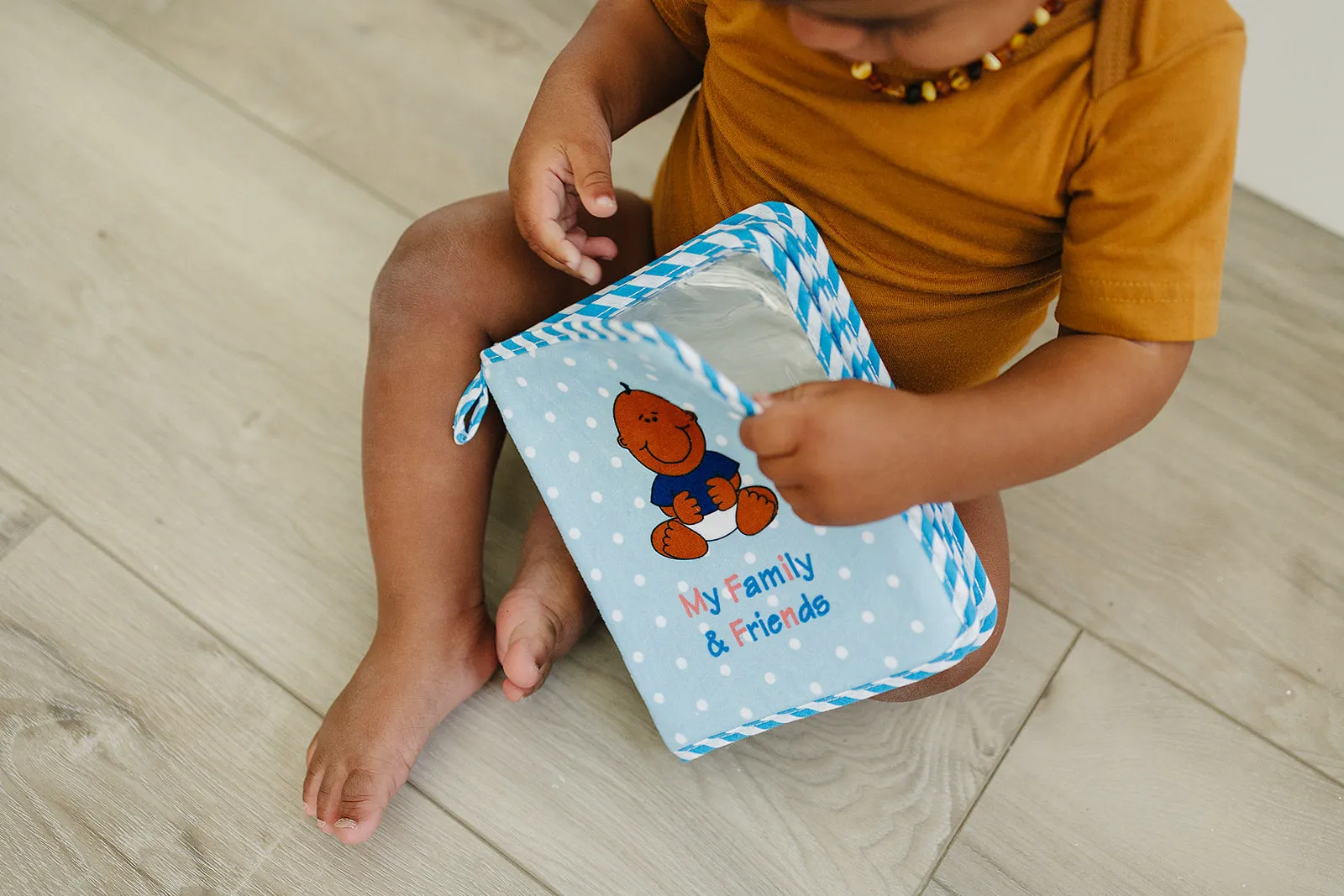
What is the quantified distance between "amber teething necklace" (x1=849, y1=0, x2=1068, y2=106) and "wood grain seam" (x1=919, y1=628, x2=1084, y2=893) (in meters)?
0.35

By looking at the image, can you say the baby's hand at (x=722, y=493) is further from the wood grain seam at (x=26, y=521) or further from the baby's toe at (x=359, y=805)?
the wood grain seam at (x=26, y=521)

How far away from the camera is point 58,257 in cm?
80

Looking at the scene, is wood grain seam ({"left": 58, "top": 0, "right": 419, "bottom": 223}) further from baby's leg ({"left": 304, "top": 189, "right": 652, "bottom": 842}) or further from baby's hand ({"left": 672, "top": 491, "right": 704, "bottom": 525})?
baby's hand ({"left": 672, "top": 491, "right": 704, "bottom": 525})

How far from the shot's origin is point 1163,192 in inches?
17.9

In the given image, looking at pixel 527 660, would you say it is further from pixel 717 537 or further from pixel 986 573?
pixel 986 573

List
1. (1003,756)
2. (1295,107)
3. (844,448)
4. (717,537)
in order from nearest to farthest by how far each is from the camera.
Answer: (844,448) → (717,537) → (1003,756) → (1295,107)

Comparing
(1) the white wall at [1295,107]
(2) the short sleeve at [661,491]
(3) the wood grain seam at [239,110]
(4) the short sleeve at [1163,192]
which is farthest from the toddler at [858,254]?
(1) the white wall at [1295,107]

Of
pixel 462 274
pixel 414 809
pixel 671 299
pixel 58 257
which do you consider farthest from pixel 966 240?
pixel 58 257

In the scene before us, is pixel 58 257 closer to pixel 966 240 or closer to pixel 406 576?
pixel 406 576

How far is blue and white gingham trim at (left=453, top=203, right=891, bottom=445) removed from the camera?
0.51 metres

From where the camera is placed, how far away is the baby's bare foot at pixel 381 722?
1.97 ft

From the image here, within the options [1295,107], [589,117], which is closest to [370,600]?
[589,117]

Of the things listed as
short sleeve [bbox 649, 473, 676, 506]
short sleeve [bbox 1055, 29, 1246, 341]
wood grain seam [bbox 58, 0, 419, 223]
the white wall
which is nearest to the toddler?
short sleeve [bbox 1055, 29, 1246, 341]

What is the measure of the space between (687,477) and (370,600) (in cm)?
26
